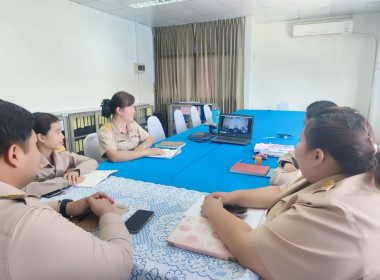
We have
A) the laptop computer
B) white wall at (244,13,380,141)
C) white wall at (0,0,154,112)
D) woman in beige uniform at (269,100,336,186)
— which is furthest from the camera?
white wall at (244,13,380,141)

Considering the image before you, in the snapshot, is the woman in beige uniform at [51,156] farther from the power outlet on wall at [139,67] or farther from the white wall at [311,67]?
the white wall at [311,67]

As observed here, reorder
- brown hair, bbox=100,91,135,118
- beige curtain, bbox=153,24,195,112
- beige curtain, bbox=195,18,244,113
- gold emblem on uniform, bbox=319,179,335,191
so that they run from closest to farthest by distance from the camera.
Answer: gold emblem on uniform, bbox=319,179,335,191
brown hair, bbox=100,91,135,118
beige curtain, bbox=195,18,244,113
beige curtain, bbox=153,24,195,112

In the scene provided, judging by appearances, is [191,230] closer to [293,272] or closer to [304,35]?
[293,272]

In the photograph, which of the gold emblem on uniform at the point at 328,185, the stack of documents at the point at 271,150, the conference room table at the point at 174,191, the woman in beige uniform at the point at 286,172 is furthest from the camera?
the stack of documents at the point at 271,150

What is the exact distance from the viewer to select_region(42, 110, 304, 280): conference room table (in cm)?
83

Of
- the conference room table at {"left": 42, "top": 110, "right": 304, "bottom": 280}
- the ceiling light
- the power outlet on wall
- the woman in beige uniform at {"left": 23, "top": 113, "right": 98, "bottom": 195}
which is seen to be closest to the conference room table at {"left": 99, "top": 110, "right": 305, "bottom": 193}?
the conference room table at {"left": 42, "top": 110, "right": 304, "bottom": 280}

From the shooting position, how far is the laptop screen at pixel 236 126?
101 inches

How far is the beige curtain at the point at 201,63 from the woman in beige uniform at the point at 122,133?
130 inches

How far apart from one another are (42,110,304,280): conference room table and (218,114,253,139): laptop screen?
13 centimetres

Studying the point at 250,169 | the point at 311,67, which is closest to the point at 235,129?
the point at 250,169

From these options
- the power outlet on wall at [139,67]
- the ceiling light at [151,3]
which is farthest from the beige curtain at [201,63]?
the ceiling light at [151,3]

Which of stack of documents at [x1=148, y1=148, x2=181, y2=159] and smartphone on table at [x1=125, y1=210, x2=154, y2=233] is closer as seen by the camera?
smartphone on table at [x1=125, y1=210, x2=154, y2=233]

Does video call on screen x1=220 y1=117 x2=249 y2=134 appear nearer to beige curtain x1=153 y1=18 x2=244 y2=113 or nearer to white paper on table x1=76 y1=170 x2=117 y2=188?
white paper on table x1=76 y1=170 x2=117 y2=188

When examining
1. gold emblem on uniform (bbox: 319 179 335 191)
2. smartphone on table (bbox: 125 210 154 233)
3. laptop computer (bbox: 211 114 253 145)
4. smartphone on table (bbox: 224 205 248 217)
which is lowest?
smartphone on table (bbox: 125 210 154 233)
